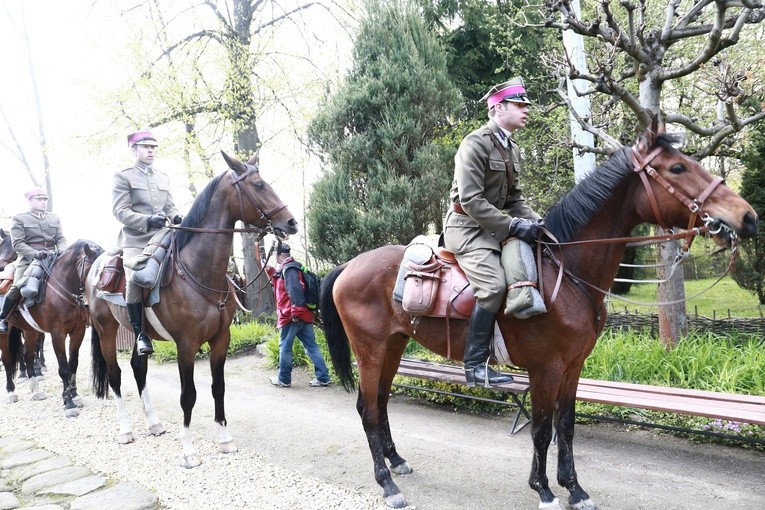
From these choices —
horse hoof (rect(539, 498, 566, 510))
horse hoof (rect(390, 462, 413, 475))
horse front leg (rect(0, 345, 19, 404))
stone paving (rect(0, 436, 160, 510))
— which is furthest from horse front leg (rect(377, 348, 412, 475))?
horse front leg (rect(0, 345, 19, 404))

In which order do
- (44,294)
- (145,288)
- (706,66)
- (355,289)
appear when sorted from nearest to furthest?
(355,289) < (145,288) < (44,294) < (706,66)

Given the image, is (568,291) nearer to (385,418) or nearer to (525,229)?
(525,229)

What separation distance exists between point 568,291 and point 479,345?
73cm

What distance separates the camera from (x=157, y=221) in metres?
5.50

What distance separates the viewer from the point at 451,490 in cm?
428

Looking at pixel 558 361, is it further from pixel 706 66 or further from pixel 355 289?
pixel 706 66

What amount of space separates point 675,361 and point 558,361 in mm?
3189

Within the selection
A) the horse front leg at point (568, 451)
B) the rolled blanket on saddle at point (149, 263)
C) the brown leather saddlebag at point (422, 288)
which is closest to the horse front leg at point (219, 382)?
the rolled blanket on saddle at point (149, 263)

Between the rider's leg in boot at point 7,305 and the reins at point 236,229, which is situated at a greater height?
the reins at point 236,229

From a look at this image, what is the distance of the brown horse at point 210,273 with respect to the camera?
518 centimetres

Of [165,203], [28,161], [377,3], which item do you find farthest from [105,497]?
[28,161]

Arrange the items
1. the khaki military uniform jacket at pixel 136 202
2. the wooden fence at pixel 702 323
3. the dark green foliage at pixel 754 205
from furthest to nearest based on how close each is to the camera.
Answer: the dark green foliage at pixel 754 205
the wooden fence at pixel 702 323
the khaki military uniform jacket at pixel 136 202

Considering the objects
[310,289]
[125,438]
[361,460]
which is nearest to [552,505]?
[361,460]

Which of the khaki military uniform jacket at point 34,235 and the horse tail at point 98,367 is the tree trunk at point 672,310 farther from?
the khaki military uniform jacket at point 34,235
